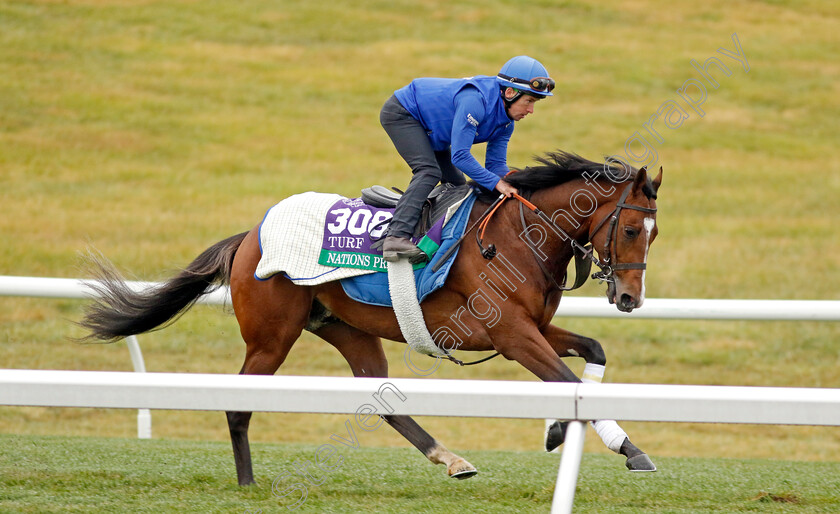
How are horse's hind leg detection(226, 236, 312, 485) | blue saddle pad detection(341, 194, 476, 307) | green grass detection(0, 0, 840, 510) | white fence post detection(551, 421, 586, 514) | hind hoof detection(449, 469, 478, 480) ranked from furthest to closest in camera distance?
green grass detection(0, 0, 840, 510)
horse's hind leg detection(226, 236, 312, 485)
blue saddle pad detection(341, 194, 476, 307)
hind hoof detection(449, 469, 478, 480)
white fence post detection(551, 421, 586, 514)

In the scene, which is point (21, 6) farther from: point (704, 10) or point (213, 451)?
point (213, 451)

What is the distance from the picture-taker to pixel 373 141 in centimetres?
1617

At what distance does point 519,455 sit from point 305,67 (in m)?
14.3

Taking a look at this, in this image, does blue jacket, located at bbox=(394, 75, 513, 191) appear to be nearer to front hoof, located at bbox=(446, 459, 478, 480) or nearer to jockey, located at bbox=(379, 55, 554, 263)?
A: jockey, located at bbox=(379, 55, 554, 263)

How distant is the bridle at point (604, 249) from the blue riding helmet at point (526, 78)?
0.47 m

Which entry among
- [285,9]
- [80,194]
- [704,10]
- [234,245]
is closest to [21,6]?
[285,9]

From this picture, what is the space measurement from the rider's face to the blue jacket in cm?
4

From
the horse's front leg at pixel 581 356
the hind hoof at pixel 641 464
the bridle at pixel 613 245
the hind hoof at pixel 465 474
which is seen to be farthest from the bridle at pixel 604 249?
the hind hoof at pixel 465 474

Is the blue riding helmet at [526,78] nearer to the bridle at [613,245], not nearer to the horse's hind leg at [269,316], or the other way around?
the bridle at [613,245]

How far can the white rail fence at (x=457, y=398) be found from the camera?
8.98 ft

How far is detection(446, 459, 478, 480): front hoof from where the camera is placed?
4176 millimetres

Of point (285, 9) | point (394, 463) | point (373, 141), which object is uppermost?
point (285, 9)

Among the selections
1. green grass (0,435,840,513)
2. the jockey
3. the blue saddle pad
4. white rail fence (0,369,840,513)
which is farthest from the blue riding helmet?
white rail fence (0,369,840,513)

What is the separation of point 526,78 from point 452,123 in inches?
16.2
